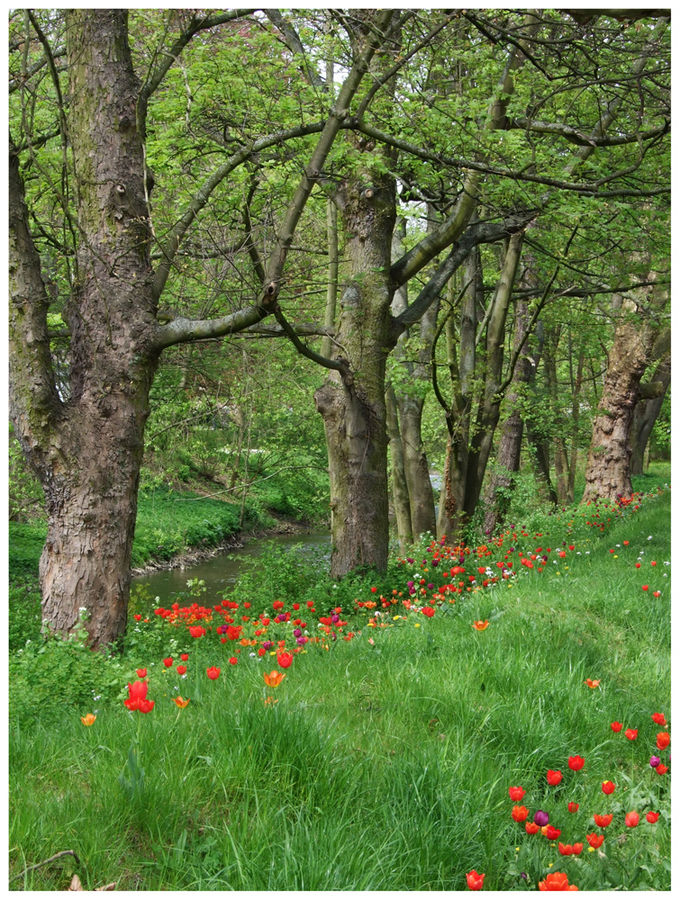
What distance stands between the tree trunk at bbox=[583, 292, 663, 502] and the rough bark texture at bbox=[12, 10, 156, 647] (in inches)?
336

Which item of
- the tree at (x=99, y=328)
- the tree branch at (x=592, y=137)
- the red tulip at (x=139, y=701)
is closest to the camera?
the red tulip at (x=139, y=701)

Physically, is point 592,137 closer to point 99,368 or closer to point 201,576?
point 99,368

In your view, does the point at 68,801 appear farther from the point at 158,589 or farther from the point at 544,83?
the point at 158,589

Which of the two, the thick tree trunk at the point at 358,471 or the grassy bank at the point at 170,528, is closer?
the thick tree trunk at the point at 358,471

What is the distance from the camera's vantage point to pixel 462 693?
9.84ft

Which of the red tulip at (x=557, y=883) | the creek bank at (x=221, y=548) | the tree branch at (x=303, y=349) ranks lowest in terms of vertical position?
the creek bank at (x=221, y=548)

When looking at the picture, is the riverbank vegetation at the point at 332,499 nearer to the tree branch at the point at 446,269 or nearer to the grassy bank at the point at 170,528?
the tree branch at the point at 446,269

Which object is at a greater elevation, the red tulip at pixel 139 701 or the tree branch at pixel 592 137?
the tree branch at pixel 592 137

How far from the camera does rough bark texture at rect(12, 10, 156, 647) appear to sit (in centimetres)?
511

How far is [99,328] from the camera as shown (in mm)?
5188

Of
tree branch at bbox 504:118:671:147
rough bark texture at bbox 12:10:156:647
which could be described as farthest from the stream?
tree branch at bbox 504:118:671:147

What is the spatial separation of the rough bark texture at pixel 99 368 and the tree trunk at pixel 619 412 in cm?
854

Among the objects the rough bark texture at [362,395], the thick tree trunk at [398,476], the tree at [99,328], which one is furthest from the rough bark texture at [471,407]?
the tree at [99,328]

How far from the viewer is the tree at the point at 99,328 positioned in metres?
5.09
